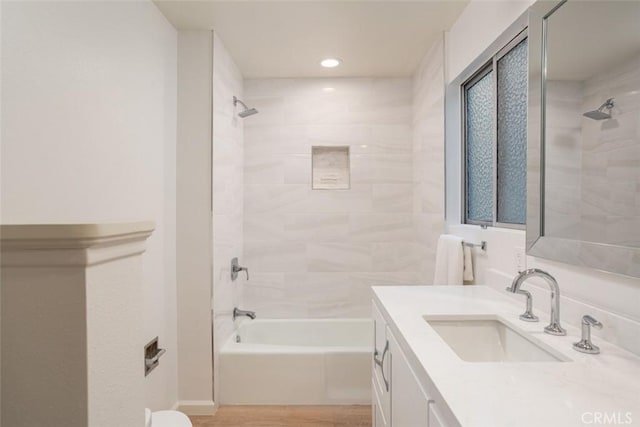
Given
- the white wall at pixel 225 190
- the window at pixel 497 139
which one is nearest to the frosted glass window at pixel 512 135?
the window at pixel 497 139

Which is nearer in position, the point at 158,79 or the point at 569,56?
the point at 569,56

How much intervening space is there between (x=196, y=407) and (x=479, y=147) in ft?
8.21

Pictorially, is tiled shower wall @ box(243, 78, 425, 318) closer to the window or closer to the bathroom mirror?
the window

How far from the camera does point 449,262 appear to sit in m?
2.01

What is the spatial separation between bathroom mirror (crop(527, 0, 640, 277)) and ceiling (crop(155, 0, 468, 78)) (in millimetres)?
898

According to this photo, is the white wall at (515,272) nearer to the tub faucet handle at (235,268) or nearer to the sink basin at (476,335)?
the sink basin at (476,335)

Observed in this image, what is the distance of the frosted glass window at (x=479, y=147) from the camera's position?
2.01m

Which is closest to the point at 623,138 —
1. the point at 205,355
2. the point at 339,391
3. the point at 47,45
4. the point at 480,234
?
the point at 480,234

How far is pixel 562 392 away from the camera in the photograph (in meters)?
0.75

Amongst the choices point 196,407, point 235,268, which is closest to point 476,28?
point 235,268

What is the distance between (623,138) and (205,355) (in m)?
2.38

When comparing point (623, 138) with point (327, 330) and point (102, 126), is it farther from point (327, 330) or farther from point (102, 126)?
point (327, 330)

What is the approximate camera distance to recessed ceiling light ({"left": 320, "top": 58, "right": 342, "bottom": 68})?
2.68m

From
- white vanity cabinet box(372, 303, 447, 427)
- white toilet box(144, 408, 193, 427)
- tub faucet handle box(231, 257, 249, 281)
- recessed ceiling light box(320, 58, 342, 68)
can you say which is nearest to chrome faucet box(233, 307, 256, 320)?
tub faucet handle box(231, 257, 249, 281)
